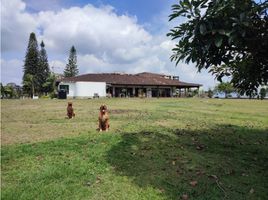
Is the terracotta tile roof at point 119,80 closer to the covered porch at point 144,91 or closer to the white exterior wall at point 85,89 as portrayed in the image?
the covered porch at point 144,91

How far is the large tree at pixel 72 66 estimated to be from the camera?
80.1 m

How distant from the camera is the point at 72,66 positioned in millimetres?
80938

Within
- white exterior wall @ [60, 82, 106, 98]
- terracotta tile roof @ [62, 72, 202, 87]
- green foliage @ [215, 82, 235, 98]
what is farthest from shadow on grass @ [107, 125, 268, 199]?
terracotta tile roof @ [62, 72, 202, 87]

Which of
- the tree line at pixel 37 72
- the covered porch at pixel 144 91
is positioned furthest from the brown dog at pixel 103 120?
the tree line at pixel 37 72

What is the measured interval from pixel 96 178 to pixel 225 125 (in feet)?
26.6

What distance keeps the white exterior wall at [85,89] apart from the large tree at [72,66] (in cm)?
3126

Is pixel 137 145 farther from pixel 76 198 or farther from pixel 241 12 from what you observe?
pixel 241 12

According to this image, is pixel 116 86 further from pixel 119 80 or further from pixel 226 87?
pixel 226 87

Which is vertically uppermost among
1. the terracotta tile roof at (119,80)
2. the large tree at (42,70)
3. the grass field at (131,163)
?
the large tree at (42,70)

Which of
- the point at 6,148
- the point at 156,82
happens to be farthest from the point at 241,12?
A: the point at 156,82

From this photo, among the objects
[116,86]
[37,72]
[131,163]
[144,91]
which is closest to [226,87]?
[131,163]

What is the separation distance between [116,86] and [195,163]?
149 ft

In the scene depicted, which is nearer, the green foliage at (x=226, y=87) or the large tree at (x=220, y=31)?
the large tree at (x=220, y=31)

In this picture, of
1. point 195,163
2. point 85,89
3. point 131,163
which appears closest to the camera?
point 131,163
